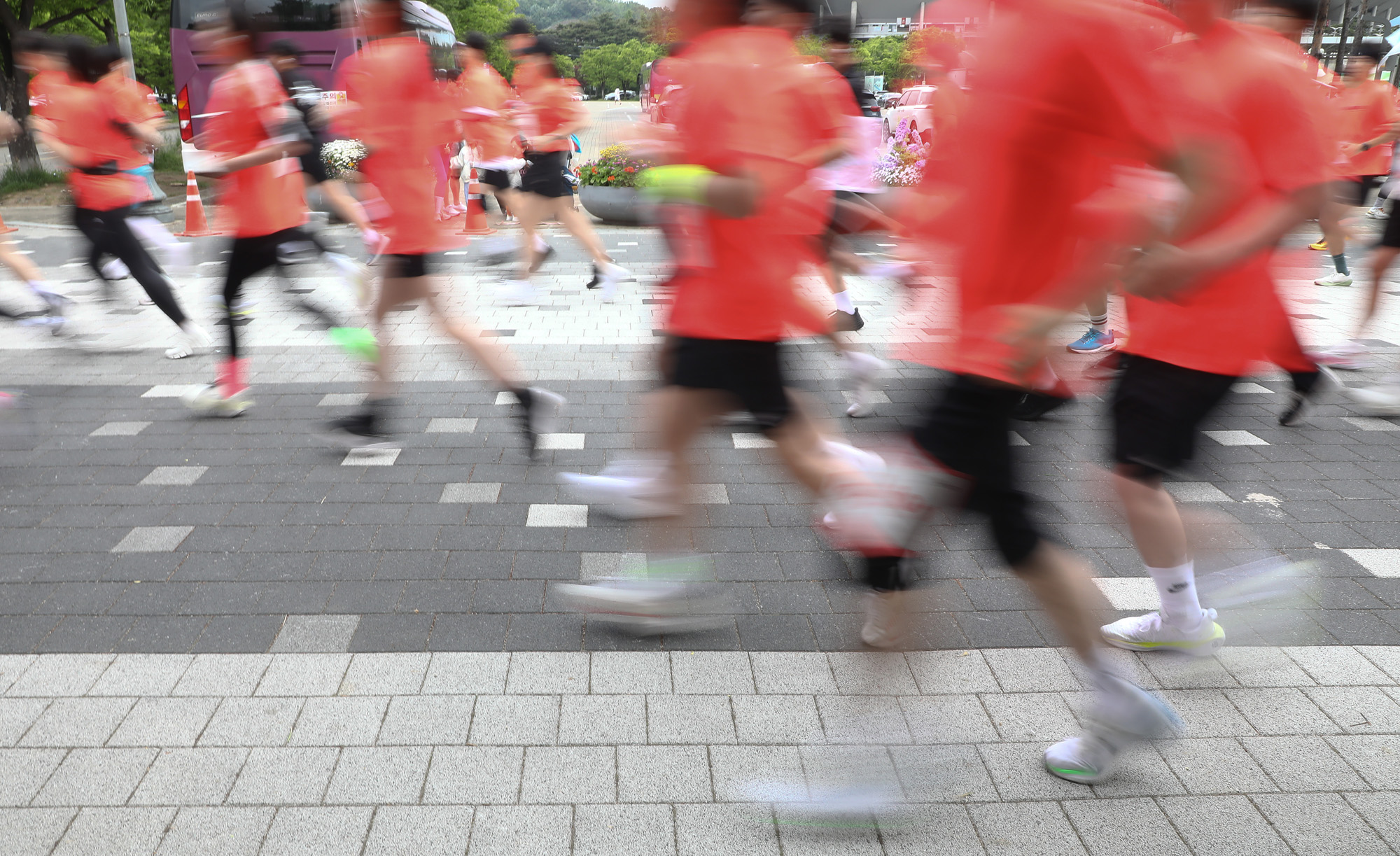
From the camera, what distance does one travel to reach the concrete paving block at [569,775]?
234 cm

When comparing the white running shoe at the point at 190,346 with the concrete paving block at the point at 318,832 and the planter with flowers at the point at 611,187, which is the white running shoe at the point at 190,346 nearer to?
the concrete paving block at the point at 318,832

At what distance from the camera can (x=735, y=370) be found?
2.63 meters

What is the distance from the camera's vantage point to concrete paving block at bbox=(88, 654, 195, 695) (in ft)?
9.06

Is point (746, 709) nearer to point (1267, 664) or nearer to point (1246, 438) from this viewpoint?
point (1267, 664)

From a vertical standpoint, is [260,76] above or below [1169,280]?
above

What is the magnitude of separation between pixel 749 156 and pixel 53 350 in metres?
6.01

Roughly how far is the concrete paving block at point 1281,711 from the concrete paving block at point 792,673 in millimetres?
1087

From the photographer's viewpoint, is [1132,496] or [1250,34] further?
[1132,496]

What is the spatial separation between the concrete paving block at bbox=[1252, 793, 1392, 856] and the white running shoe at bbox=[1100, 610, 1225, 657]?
1.87 ft

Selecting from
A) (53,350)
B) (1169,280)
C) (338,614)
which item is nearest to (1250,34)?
(1169,280)

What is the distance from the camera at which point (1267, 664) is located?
2908mm

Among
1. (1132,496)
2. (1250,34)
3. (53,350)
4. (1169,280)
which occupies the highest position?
(1250,34)

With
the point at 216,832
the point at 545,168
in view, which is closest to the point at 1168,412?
the point at 216,832

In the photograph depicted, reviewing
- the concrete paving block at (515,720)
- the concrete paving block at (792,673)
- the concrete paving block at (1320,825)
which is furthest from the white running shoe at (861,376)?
the concrete paving block at (1320,825)
